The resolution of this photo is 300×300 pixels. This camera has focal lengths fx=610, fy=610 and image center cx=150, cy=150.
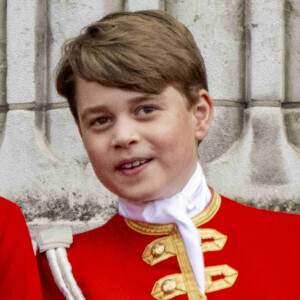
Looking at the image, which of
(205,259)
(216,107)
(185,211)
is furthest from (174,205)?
(216,107)

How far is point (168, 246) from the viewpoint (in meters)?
1.29

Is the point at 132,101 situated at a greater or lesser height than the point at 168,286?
greater

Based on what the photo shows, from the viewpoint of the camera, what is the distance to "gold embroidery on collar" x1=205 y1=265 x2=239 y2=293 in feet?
4.06

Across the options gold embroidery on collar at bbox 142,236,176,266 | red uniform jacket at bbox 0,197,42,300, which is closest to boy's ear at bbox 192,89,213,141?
gold embroidery on collar at bbox 142,236,176,266

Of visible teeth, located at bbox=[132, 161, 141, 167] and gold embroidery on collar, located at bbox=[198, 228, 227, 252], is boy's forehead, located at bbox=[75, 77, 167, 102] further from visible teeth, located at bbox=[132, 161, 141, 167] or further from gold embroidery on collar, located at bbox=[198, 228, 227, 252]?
gold embroidery on collar, located at bbox=[198, 228, 227, 252]

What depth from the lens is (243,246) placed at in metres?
1.30

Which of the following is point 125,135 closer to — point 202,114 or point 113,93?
point 113,93

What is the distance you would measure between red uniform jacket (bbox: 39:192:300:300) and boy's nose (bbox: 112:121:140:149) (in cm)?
Answer: 21

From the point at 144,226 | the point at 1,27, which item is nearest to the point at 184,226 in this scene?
the point at 144,226

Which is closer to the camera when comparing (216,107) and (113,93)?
(113,93)

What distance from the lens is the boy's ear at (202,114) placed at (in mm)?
1339

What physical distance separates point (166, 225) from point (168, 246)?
0.15 feet

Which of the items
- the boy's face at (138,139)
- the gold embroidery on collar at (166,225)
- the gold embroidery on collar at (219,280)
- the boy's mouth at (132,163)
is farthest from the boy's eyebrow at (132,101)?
the gold embroidery on collar at (219,280)

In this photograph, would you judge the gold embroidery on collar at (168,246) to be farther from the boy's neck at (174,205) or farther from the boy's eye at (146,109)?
the boy's eye at (146,109)
